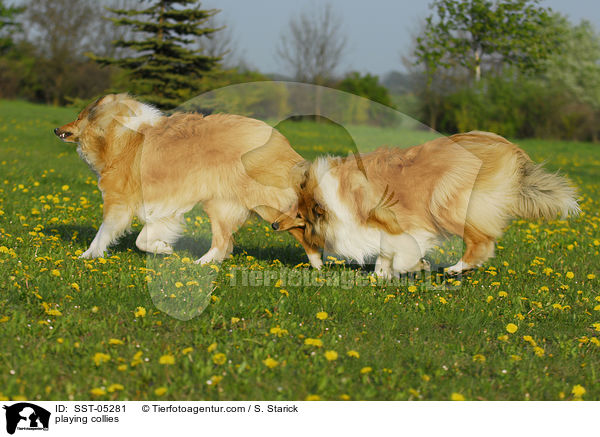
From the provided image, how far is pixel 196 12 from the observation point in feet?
59.8

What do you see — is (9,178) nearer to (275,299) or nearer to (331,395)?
(275,299)

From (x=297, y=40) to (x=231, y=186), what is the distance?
39.7 feet

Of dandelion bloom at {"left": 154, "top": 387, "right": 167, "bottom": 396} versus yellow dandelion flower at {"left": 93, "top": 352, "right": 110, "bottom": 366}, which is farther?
yellow dandelion flower at {"left": 93, "top": 352, "right": 110, "bottom": 366}

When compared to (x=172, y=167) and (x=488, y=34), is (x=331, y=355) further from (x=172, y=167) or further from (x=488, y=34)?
(x=488, y=34)

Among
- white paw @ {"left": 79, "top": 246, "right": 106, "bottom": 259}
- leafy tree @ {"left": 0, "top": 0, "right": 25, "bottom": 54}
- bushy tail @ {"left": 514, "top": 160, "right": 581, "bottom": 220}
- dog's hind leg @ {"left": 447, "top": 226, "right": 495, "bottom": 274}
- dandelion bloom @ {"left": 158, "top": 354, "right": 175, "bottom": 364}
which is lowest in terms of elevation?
dandelion bloom @ {"left": 158, "top": 354, "right": 175, "bottom": 364}

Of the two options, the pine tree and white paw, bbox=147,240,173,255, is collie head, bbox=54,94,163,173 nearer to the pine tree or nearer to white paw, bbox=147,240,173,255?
white paw, bbox=147,240,173,255

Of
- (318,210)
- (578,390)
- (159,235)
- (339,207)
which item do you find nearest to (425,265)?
(339,207)

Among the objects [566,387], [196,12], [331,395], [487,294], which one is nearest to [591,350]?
[566,387]

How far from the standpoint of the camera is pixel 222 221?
592 centimetres

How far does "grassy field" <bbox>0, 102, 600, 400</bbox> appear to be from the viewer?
3.21 metres

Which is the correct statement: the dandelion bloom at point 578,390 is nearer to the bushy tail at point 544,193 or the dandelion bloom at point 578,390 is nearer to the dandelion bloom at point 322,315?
the dandelion bloom at point 322,315

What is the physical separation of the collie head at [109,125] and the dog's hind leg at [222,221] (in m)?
1.13

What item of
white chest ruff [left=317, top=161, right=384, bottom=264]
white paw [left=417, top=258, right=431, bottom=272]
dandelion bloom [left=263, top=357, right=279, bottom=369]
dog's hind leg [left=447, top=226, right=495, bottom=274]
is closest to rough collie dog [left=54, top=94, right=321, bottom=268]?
white chest ruff [left=317, top=161, right=384, bottom=264]
